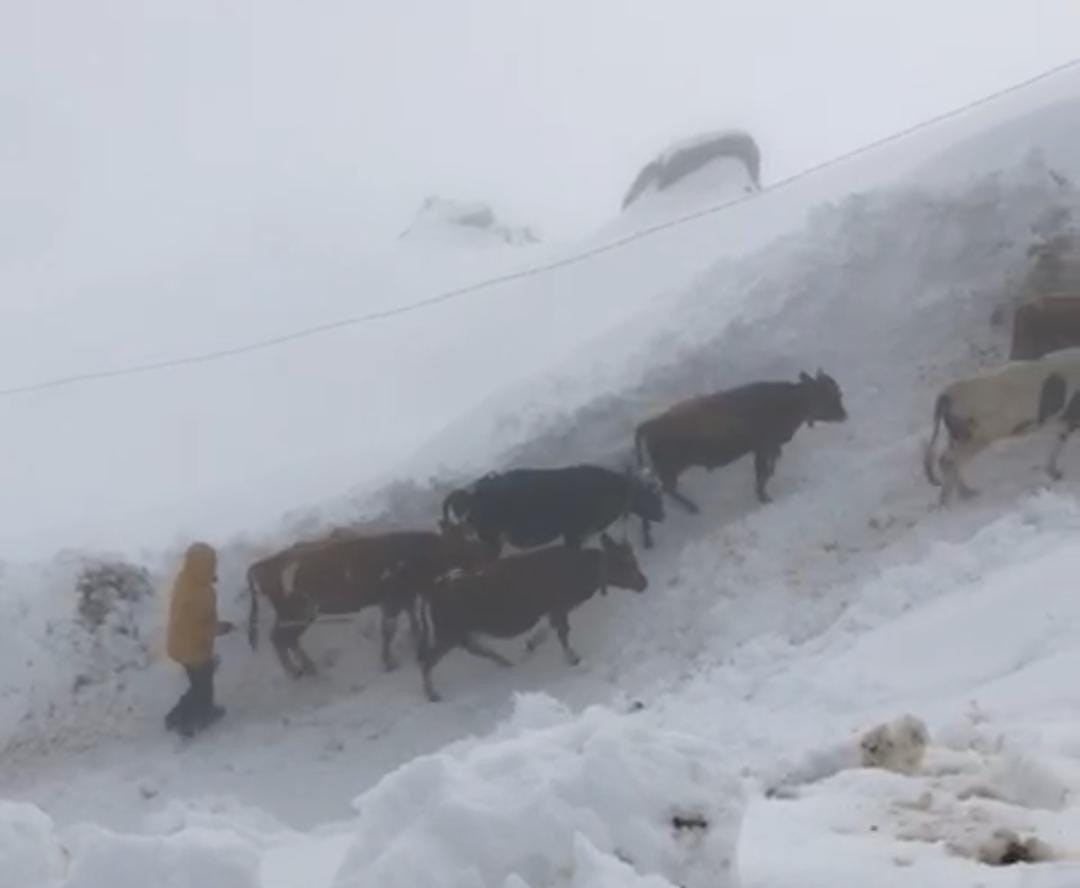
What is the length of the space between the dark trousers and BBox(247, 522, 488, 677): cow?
0.62m

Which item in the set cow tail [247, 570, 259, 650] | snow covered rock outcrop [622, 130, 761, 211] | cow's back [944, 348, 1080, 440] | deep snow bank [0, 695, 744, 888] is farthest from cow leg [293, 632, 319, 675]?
snow covered rock outcrop [622, 130, 761, 211]

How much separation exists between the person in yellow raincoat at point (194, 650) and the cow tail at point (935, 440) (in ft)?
18.7

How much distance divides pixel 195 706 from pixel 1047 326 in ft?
24.4

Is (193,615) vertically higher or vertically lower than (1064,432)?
higher

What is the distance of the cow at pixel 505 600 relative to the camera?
11.6 m

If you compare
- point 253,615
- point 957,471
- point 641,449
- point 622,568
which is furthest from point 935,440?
point 253,615

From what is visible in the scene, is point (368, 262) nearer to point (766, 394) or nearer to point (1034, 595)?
point (766, 394)

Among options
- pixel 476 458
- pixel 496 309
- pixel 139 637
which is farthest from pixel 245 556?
pixel 496 309

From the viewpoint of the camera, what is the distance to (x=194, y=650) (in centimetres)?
1199

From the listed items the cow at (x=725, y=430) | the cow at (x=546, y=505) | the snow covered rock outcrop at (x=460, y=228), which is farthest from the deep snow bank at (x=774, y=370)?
the snow covered rock outcrop at (x=460, y=228)

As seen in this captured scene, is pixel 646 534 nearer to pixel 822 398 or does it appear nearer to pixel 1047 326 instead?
pixel 822 398

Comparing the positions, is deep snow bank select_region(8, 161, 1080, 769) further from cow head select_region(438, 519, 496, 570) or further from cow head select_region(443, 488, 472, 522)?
cow head select_region(438, 519, 496, 570)

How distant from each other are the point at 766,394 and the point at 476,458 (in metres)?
2.60

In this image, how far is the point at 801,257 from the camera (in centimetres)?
1452
